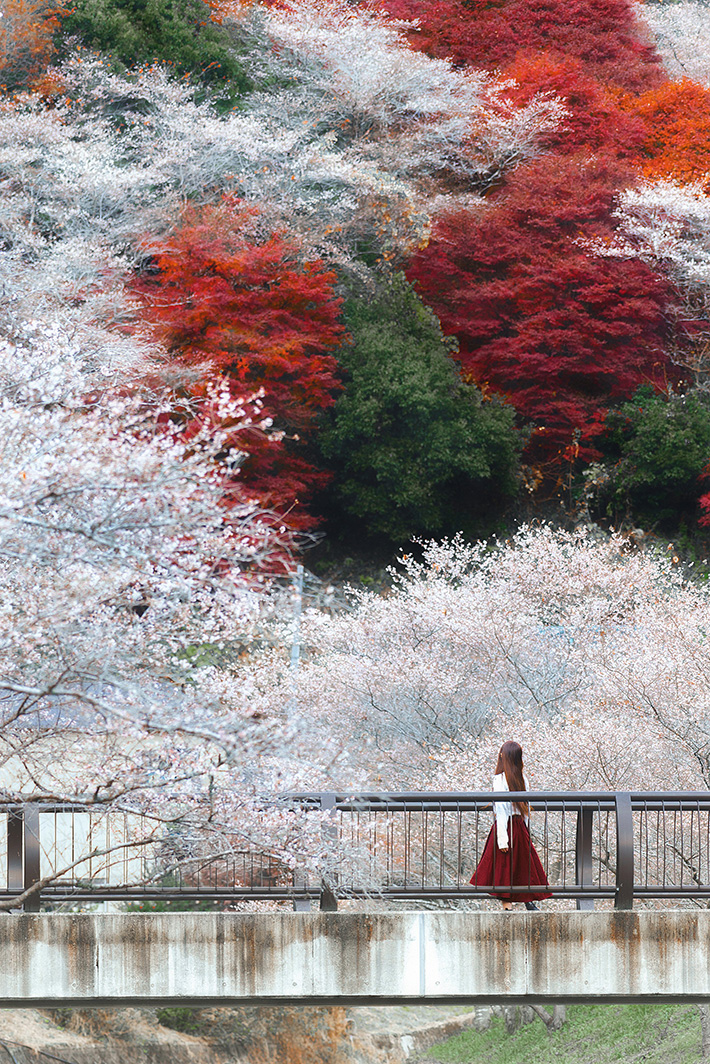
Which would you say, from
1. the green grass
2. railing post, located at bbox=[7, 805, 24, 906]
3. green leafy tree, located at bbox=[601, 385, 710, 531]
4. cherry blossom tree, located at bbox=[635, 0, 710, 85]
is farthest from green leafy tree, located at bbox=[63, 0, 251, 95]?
the green grass

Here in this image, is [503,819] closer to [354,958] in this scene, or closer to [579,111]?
[354,958]

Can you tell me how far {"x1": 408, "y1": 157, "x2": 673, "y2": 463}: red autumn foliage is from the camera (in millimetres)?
20453

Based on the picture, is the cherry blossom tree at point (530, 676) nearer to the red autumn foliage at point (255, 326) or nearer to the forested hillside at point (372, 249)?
the red autumn foliage at point (255, 326)

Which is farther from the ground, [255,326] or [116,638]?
[255,326]

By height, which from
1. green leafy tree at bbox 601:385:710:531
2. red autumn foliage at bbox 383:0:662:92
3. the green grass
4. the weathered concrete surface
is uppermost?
red autumn foliage at bbox 383:0:662:92

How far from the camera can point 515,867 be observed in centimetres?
748

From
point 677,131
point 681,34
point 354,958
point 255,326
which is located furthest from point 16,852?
point 681,34

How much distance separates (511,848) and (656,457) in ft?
45.9

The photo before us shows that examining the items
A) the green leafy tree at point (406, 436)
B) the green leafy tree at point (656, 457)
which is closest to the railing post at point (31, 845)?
the green leafy tree at point (406, 436)

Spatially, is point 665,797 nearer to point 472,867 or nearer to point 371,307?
point 472,867

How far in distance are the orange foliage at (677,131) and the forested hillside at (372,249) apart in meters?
0.07

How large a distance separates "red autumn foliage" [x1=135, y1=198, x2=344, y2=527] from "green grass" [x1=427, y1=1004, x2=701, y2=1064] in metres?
9.31

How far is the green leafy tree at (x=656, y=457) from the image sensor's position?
20.0 metres

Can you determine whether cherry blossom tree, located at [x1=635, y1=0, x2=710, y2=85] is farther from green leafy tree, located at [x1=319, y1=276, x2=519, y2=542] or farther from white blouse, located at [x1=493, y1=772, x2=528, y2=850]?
white blouse, located at [x1=493, y1=772, x2=528, y2=850]
